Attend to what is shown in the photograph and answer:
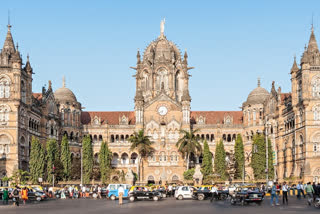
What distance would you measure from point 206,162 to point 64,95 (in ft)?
109

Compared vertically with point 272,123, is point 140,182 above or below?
below

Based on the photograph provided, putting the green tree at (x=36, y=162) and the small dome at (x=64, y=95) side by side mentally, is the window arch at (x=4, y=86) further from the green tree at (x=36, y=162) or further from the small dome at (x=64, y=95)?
the small dome at (x=64, y=95)

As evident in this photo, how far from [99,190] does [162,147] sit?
40814 mm

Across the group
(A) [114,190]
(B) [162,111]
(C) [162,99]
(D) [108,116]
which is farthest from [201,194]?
(D) [108,116]

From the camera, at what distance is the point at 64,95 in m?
114

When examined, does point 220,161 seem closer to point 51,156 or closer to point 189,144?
point 189,144

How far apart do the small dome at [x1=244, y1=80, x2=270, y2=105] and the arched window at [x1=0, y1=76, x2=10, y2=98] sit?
168 ft

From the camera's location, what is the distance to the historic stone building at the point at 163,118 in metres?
85.9

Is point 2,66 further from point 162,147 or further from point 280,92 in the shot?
point 280,92

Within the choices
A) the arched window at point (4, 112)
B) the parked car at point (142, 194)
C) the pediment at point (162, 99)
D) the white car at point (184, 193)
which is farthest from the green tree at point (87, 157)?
the parked car at point (142, 194)

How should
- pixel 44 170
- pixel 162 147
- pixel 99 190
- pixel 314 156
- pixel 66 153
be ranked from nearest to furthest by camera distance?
pixel 99 190
pixel 314 156
pixel 44 170
pixel 66 153
pixel 162 147

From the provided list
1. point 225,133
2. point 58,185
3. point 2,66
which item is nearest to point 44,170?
point 58,185

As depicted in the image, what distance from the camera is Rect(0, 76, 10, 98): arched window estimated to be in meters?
86.9

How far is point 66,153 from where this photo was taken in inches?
4008
